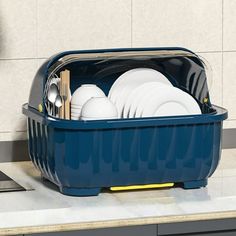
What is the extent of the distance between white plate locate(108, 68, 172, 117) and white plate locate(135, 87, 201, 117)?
9cm

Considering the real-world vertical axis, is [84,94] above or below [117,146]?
above

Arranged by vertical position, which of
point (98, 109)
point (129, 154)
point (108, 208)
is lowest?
point (108, 208)

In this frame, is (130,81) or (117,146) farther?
(130,81)

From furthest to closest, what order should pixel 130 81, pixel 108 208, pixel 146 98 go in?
pixel 130 81 → pixel 146 98 → pixel 108 208

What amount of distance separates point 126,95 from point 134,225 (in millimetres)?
395

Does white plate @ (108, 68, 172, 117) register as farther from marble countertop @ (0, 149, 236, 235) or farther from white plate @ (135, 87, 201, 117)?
marble countertop @ (0, 149, 236, 235)

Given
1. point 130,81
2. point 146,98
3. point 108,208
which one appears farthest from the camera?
point 130,81

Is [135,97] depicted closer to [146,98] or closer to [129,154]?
[146,98]

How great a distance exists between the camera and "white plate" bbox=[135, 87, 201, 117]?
7.52ft

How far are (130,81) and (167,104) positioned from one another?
5.8 inches

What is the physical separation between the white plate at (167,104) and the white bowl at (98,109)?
86mm

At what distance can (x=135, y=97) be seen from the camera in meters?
2.33

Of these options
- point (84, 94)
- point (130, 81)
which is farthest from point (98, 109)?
point (130, 81)

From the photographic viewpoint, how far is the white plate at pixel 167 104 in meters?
2.29
